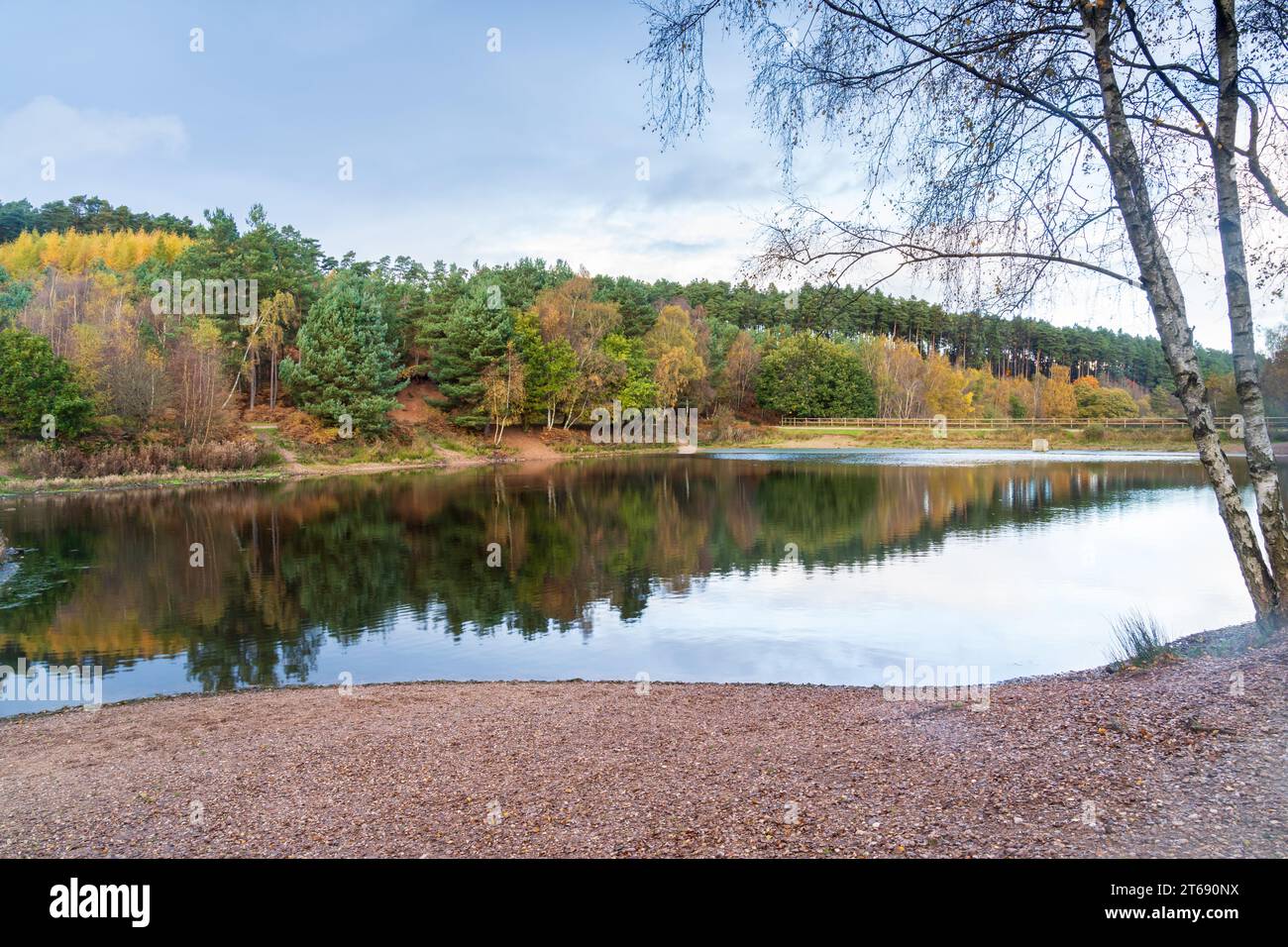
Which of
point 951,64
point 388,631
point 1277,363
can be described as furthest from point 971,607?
point 1277,363

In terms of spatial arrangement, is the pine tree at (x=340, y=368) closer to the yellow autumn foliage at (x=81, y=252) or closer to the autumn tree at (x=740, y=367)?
the yellow autumn foliage at (x=81, y=252)

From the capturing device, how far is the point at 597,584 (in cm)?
1656

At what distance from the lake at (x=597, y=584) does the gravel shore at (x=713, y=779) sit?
327 centimetres

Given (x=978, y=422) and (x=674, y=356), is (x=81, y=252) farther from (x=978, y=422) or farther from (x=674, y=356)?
(x=978, y=422)

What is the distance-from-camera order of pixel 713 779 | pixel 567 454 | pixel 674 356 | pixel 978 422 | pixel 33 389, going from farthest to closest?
1. pixel 978 422
2. pixel 674 356
3. pixel 567 454
4. pixel 33 389
5. pixel 713 779

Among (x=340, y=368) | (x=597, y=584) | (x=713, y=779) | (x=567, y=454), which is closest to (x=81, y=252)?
(x=340, y=368)

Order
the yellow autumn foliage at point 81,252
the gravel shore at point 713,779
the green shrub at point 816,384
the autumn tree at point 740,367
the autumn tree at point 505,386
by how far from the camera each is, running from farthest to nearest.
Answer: the green shrub at point 816,384 → the autumn tree at point 740,367 → the yellow autumn foliage at point 81,252 → the autumn tree at point 505,386 → the gravel shore at point 713,779

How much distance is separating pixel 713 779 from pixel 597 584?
37.0 ft

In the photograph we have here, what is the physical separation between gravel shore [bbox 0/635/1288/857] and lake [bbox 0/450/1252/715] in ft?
10.7

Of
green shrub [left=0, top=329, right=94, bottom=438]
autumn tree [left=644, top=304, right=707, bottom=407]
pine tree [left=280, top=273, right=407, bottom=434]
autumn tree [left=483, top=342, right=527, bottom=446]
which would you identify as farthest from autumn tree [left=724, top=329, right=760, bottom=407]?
green shrub [left=0, top=329, right=94, bottom=438]

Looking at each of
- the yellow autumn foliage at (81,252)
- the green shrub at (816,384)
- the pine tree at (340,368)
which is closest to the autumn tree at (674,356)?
the green shrub at (816,384)

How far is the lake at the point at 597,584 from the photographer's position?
11.2 m

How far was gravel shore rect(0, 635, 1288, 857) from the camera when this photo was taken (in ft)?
13.7

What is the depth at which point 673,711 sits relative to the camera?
7.82 metres
